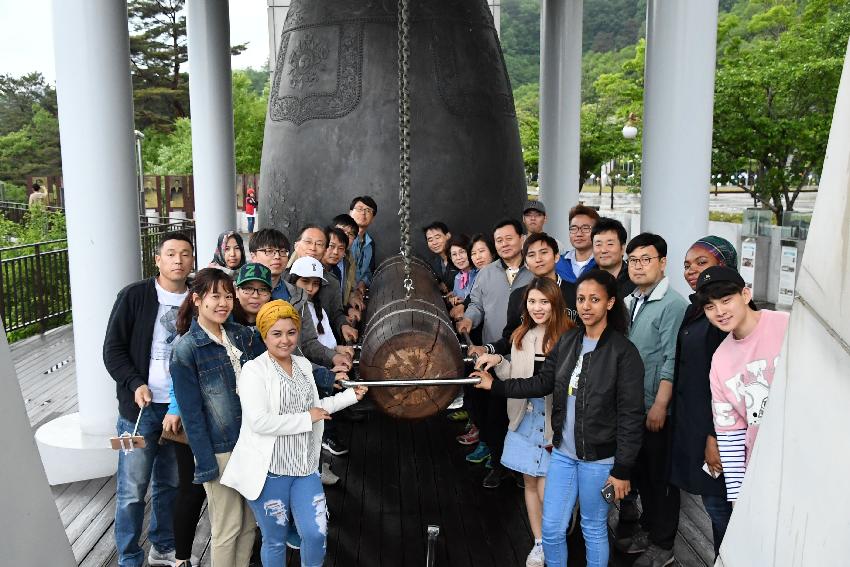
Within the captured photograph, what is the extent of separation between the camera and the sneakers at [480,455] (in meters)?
5.71

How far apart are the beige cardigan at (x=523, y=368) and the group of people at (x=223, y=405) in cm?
85

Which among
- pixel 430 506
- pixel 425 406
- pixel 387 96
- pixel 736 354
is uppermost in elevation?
pixel 387 96

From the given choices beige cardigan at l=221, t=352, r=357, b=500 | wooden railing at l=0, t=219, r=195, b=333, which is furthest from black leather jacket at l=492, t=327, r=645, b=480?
wooden railing at l=0, t=219, r=195, b=333

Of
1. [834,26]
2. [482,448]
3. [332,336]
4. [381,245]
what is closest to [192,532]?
[332,336]

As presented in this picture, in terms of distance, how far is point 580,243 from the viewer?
5223 mm

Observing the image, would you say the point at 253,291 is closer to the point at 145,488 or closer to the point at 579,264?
the point at 145,488

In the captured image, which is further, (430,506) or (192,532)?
(430,506)

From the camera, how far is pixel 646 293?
13.4 feet

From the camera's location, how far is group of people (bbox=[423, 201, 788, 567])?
10.6 feet

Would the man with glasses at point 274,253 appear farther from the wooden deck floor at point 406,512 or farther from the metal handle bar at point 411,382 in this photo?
the wooden deck floor at point 406,512

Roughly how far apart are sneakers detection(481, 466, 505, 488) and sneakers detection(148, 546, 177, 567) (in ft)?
6.94

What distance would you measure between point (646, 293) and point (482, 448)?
2.19 metres

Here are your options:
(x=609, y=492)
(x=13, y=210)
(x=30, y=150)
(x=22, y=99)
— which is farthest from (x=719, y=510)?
(x=22, y=99)

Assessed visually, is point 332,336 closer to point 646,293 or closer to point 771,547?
point 646,293
